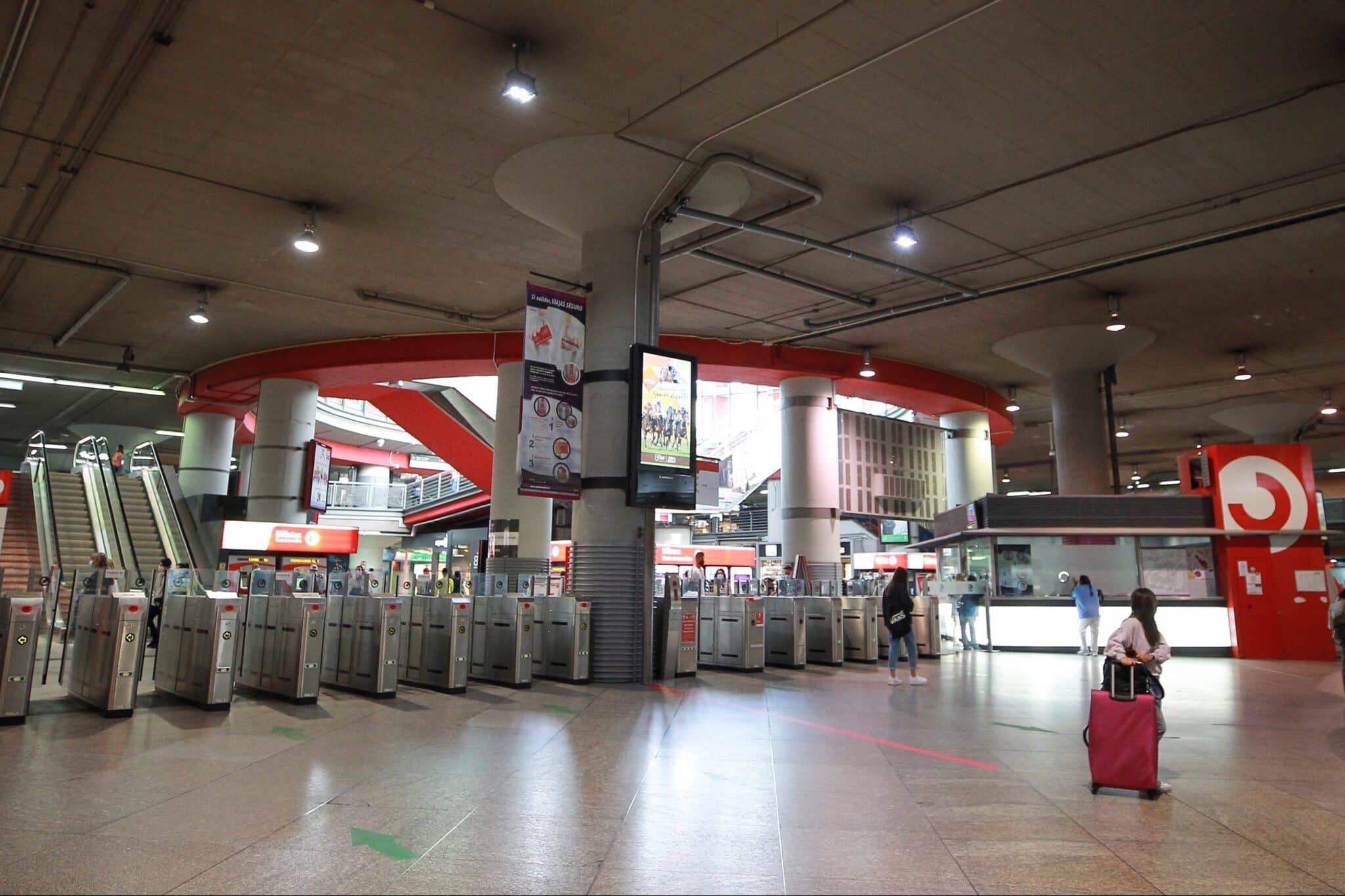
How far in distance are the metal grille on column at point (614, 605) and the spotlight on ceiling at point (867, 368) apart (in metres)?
9.21

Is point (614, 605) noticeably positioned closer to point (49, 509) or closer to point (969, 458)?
point (969, 458)

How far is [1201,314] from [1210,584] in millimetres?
5473

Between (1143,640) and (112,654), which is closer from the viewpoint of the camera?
(1143,640)

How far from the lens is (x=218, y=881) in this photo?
3.70 meters

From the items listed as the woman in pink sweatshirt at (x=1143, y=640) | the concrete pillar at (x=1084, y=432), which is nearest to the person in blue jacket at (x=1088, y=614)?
the concrete pillar at (x=1084, y=432)

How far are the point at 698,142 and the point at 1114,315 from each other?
9668 millimetres

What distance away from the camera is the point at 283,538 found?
62.8 ft

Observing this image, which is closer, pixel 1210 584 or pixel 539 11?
pixel 539 11

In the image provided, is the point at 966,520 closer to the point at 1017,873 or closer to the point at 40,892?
the point at 1017,873

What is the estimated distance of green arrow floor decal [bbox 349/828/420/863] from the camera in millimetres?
4090

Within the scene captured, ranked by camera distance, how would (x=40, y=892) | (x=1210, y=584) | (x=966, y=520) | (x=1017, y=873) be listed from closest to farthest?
(x=40, y=892)
(x=1017, y=873)
(x=1210, y=584)
(x=966, y=520)

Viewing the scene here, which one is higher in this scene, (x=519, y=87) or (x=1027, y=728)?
(x=519, y=87)

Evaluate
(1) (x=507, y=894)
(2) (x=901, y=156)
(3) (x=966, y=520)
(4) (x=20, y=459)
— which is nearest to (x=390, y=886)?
(1) (x=507, y=894)

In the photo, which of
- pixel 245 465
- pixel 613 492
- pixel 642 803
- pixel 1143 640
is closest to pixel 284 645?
pixel 613 492
